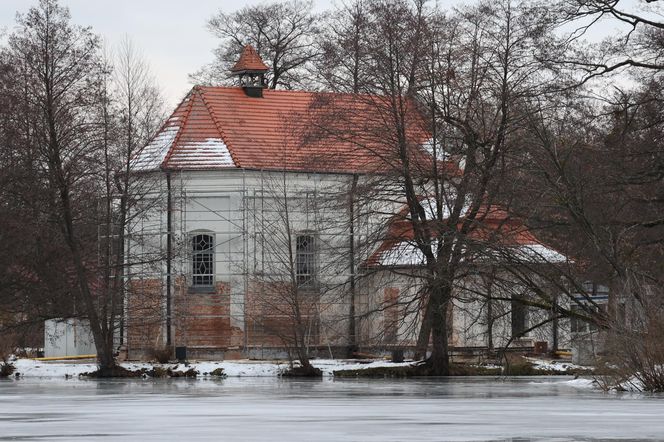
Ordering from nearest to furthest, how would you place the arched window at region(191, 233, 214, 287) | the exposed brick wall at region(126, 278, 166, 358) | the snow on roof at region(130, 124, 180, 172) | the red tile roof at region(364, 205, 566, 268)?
the red tile roof at region(364, 205, 566, 268), the exposed brick wall at region(126, 278, 166, 358), the snow on roof at region(130, 124, 180, 172), the arched window at region(191, 233, 214, 287)

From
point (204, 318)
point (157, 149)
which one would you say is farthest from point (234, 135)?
point (204, 318)

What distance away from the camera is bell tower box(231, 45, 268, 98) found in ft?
195

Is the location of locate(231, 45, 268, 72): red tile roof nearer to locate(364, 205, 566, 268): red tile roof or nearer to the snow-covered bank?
locate(364, 205, 566, 268): red tile roof

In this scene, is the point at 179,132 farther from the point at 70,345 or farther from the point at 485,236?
the point at 485,236

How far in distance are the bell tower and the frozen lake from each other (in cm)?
3280

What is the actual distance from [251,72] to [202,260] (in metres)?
8.37

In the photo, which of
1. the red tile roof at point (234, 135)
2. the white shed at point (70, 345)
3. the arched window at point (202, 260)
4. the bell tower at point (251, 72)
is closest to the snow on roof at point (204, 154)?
the red tile roof at point (234, 135)

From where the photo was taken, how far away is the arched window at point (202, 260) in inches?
2213

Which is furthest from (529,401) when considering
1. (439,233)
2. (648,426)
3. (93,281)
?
(93,281)

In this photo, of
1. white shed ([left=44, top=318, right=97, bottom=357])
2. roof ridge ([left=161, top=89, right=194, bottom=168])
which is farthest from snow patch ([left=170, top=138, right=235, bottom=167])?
white shed ([left=44, top=318, right=97, bottom=357])

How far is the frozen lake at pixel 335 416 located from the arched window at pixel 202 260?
93.1ft

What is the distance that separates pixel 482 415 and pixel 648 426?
326cm

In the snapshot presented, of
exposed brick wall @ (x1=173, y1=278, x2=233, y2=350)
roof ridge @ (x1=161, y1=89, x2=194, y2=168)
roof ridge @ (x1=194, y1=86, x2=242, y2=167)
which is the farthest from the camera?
roof ridge @ (x1=194, y1=86, x2=242, y2=167)

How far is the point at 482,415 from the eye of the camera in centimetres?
1873
